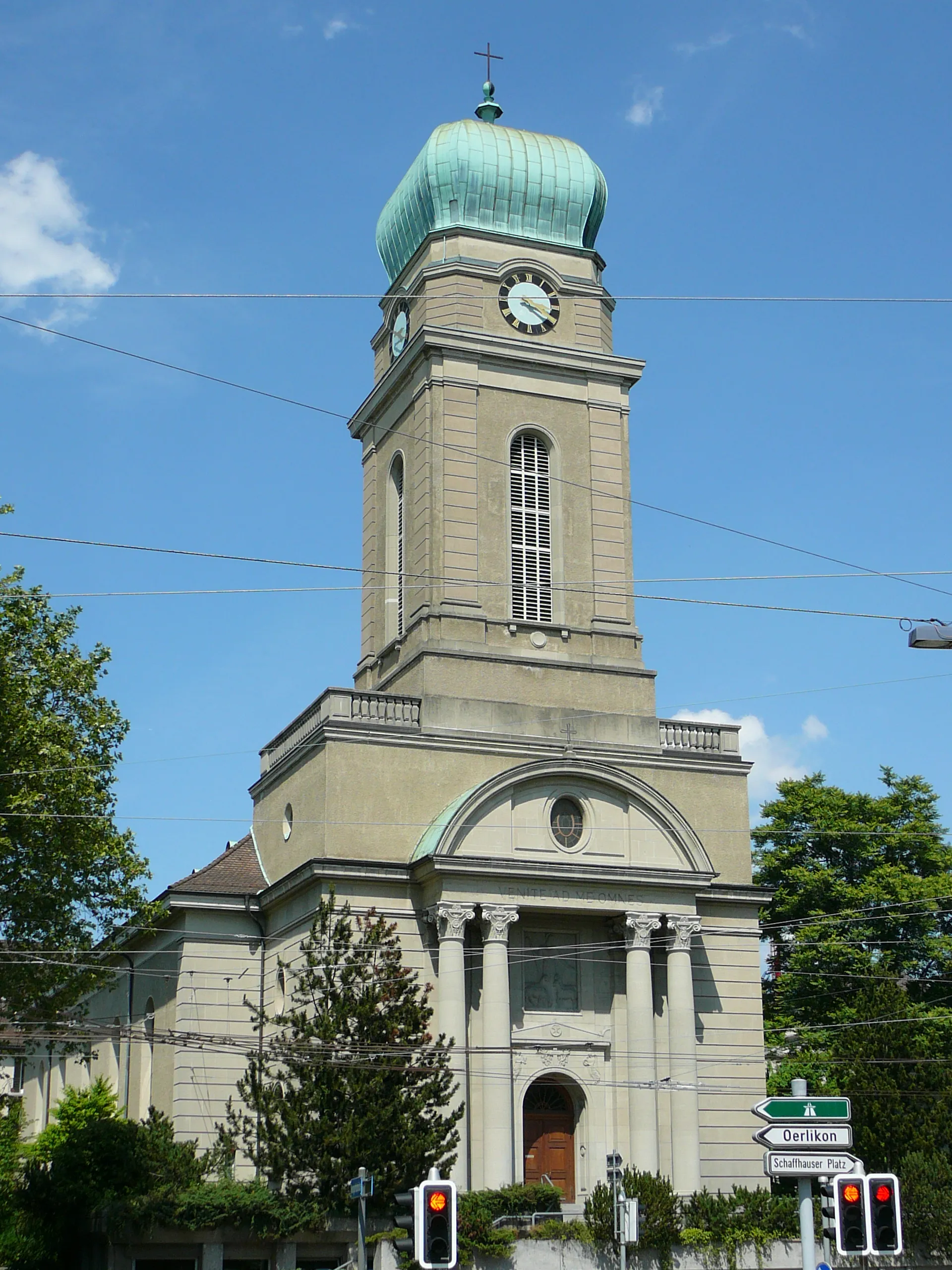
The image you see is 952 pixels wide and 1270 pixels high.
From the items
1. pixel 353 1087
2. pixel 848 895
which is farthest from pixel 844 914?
pixel 353 1087

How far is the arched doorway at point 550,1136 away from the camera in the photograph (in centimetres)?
4194

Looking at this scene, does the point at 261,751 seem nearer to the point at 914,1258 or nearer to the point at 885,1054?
the point at 885,1054

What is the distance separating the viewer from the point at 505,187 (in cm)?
5106

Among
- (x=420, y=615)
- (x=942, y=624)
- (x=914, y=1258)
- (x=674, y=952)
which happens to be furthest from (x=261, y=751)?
(x=942, y=624)

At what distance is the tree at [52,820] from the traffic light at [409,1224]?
597 inches

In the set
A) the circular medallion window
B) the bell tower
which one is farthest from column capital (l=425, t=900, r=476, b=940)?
the bell tower

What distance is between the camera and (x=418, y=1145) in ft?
119

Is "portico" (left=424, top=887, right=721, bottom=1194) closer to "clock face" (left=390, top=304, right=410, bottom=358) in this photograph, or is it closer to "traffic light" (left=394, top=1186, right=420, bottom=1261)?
"traffic light" (left=394, top=1186, right=420, bottom=1261)

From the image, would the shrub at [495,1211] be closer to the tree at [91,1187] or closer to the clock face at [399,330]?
the tree at [91,1187]

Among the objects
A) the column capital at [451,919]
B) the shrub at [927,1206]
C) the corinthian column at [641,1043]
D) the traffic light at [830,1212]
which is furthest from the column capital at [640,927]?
the traffic light at [830,1212]

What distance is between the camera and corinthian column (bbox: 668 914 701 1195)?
41.0 metres

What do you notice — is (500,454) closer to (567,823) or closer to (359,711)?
(359,711)

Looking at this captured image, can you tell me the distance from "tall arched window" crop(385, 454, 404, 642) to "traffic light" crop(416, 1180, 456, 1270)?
28.6 metres

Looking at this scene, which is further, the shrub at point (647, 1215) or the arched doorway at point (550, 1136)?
the arched doorway at point (550, 1136)
